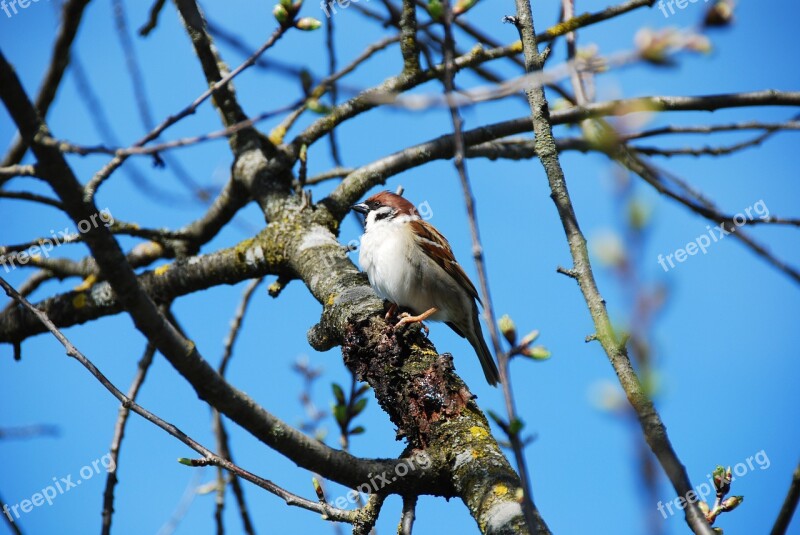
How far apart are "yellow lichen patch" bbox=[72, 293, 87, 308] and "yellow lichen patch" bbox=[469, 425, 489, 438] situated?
2.86 metres

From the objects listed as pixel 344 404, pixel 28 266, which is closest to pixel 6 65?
pixel 344 404

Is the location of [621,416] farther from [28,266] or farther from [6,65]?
[28,266]

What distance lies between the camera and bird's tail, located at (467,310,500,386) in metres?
4.86

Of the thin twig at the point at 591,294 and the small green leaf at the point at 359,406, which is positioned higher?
the small green leaf at the point at 359,406

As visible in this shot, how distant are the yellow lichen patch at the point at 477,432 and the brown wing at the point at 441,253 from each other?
6.85 feet

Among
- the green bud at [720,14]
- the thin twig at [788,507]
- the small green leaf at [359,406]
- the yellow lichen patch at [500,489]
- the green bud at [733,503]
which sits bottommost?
the thin twig at [788,507]

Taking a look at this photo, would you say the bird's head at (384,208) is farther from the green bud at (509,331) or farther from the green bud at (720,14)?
the green bud at (720,14)

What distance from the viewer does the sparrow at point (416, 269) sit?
4.30m

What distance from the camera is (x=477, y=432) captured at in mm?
2611

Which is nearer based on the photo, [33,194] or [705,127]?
[33,194]

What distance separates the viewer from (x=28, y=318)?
429 centimetres

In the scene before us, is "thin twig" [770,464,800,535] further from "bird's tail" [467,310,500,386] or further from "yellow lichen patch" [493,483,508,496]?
"bird's tail" [467,310,500,386]

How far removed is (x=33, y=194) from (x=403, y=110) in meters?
2.65

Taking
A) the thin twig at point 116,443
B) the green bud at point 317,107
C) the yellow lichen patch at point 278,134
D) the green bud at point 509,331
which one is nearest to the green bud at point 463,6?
the green bud at point 317,107
